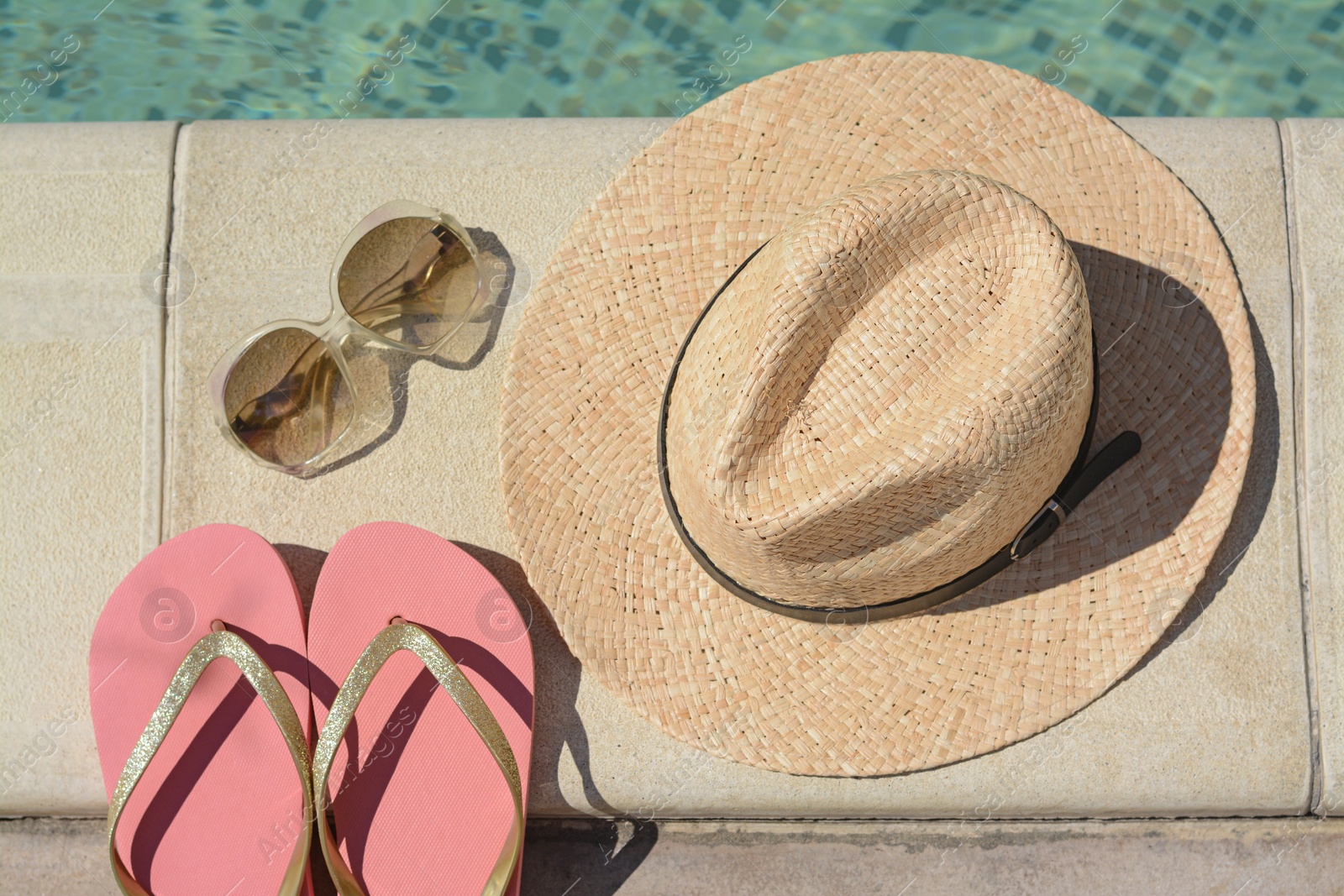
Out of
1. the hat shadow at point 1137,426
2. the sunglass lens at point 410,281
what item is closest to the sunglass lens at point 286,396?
the sunglass lens at point 410,281

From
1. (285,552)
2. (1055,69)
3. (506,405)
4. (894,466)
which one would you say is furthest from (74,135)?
(1055,69)

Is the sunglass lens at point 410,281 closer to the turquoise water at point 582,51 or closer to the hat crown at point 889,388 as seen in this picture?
the hat crown at point 889,388

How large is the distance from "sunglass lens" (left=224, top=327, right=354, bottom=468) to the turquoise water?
1.08 metres

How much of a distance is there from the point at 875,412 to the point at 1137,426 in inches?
22.7

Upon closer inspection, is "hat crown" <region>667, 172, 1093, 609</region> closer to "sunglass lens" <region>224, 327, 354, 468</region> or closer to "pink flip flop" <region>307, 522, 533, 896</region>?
"pink flip flop" <region>307, 522, 533, 896</region>

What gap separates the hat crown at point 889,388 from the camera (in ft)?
4.24

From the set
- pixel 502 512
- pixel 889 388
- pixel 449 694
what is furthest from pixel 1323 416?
pixel 449 694

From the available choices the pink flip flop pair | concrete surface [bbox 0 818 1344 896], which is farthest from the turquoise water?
concrete surface [bbox 0 818 1344 896]

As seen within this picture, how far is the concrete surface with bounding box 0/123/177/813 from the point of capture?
6.61 ft

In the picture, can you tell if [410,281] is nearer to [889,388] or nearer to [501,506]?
[501,506]

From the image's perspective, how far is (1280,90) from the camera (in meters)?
2.70

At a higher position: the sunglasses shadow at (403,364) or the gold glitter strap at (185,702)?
the sunglasses shadow at (403,364)

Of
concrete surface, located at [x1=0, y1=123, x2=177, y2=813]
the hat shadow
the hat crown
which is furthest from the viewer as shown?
concrete surface, located at [x1=0, y1=123, x2=177, y2=813]

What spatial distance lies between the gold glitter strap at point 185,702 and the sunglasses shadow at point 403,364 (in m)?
0.39
